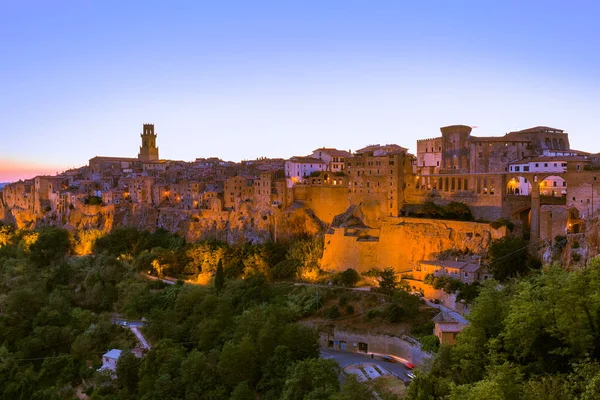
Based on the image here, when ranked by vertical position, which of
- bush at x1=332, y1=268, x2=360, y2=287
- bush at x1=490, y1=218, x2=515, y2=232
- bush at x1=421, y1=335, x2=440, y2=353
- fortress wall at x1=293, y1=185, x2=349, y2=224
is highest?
fortress wall at x1=293, y1=185, x2=349, y2=224

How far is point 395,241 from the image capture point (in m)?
28.3

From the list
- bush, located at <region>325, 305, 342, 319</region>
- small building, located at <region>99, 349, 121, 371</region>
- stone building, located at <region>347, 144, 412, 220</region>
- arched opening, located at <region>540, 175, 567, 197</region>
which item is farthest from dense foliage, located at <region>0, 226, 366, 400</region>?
arched opening, located at <region>540, 175, 567, 197</region>

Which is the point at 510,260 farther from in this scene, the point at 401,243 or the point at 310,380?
the point at 310,380

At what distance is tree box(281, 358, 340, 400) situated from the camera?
16.4 meters

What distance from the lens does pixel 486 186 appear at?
27.6 m

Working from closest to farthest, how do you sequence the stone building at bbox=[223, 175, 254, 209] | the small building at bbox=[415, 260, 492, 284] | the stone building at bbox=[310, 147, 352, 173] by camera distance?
the small building at bbox=[415, 260, 492, 284] < the stone building at bbox=[223, 175, 254, 209] < the stone building at bbox=[310, 147, 352, 173]

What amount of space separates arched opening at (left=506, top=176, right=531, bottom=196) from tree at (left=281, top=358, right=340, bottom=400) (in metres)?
15.6

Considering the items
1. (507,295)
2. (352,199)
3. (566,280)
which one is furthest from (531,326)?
(352,199)

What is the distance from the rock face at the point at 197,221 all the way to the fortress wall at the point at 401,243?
11.6ft

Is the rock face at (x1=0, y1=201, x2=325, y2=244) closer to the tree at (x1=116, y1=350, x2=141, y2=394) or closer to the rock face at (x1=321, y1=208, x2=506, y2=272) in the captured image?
the rock face at (x1=321, y1=208, x2=506, y2=272)

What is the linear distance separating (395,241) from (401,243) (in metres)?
0.35

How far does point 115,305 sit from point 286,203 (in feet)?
41.7

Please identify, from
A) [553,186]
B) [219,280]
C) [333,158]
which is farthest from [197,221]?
[553,186]

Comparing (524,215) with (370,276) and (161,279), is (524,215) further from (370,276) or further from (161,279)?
(161,279)
